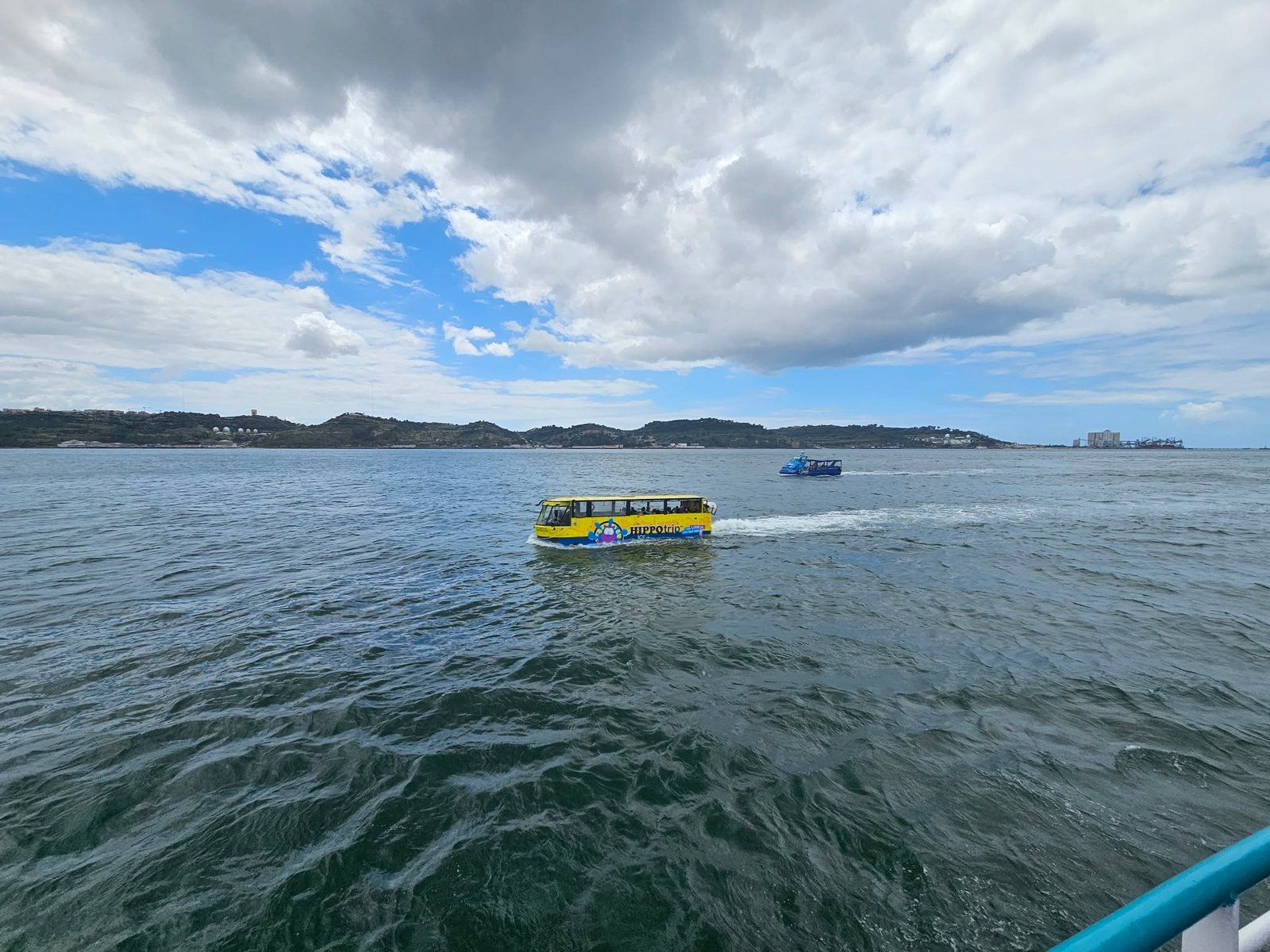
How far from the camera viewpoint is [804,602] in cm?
2458

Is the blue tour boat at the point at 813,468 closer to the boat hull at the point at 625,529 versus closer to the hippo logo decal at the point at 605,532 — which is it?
the boat hull at the point at 625,529

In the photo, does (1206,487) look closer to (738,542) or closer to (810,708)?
(738,542)

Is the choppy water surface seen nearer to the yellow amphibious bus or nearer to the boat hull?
the boat hull

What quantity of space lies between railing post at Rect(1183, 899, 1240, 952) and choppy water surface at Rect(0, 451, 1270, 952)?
8.05 metres

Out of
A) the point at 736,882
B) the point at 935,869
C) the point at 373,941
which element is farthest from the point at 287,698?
the point at 935,869

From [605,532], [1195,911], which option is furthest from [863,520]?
[1195,911]

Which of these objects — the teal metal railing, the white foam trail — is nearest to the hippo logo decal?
the white foam trail

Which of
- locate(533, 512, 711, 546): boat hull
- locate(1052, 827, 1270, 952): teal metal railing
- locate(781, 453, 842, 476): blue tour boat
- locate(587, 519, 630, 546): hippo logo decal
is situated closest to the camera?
locate(1052, 827, 1270, 952): teal metal railing

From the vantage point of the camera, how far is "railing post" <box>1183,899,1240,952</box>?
91.7 inches

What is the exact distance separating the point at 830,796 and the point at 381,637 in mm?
15855

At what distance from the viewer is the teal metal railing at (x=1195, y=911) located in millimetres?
1865

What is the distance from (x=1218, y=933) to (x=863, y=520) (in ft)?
168

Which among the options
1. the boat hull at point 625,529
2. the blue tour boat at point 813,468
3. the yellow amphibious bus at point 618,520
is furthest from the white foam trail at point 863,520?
the blue tour boat at point 813,468

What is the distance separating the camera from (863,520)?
165ft
